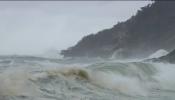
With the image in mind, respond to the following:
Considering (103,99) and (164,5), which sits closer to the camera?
(103,99)

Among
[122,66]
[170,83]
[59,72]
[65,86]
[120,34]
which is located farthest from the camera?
[120,34]

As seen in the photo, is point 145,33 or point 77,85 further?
point 145,33

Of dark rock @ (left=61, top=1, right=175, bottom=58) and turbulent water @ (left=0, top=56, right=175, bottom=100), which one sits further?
dark rock @ (left=61, top=1, right=175, bottom=58)

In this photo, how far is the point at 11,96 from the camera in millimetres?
11273

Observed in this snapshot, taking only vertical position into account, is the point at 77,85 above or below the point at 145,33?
below

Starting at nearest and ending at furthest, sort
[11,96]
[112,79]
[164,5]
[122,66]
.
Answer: [11,96] < [112,79] < [122,66] < [164,5]

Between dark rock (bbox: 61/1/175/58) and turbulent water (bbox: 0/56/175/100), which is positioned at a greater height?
dark rock (bbox: 61/1/175/58)

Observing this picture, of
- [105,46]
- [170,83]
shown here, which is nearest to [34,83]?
[170,83]

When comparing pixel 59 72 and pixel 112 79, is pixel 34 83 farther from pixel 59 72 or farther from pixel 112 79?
pixel 112 79

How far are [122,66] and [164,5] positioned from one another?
3314 cm

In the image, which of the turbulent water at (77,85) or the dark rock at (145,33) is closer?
the turbulent water at (77,85)

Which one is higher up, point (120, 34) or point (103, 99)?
point (120, 34)

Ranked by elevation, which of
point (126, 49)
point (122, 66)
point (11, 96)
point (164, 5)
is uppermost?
point (164, 5)

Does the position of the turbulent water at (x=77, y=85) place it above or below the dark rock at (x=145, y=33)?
below
